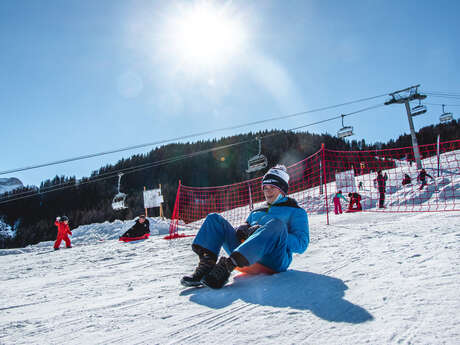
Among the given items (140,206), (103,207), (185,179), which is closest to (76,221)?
(103,207)

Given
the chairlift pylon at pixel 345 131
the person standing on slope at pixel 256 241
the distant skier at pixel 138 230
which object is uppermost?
the chairlift pylon at pixel 345 131

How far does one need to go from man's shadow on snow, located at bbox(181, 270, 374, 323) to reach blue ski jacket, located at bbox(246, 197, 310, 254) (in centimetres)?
20

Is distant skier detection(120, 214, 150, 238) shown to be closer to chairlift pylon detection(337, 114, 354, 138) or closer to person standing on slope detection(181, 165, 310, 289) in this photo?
person standing on slope detection(181, 165, 310, 289)

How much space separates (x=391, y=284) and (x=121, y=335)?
133 cm

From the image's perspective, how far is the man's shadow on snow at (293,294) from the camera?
1148mm

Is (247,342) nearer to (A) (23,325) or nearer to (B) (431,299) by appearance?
(B) (431,299)

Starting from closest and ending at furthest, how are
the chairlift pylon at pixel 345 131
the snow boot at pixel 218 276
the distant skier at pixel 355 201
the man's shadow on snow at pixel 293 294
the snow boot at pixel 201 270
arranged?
the man's shadow on snow at pixel 293 294 < the snow boot at pixel 218 276 < the snow boot at pixel 201 270 < the distant skier at pixel 355 201 < the chairlift pylon at pixel 345 131

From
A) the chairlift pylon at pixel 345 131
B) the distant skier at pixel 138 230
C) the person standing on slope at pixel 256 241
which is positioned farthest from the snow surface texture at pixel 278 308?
the chairlift pylon at pixel 345 131

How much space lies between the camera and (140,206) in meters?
46.6

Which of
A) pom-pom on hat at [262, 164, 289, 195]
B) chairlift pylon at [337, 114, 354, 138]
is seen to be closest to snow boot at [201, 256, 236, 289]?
pom-pom on hat at [262, 164, 289, 195]

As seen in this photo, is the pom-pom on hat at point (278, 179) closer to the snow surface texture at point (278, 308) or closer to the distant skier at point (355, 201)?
the snow surface texture at point (278, 308)

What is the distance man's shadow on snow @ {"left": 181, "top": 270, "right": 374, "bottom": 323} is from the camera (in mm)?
1148

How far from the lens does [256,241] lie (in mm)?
1625

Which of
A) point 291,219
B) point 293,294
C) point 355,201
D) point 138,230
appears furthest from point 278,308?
point 355,201
